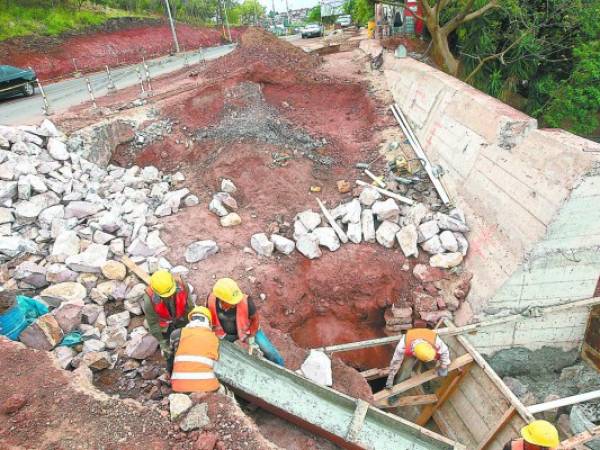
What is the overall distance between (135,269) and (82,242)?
115cm

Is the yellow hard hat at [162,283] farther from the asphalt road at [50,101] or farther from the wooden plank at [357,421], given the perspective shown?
the asphalt road at [50,101]

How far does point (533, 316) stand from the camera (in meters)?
6.40

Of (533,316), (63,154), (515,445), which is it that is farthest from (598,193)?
(63,154)

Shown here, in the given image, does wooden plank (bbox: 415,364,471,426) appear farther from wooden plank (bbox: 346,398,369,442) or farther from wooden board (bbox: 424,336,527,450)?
wooden plank (bbox: 346,398,369,442)

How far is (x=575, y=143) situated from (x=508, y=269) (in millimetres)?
2099

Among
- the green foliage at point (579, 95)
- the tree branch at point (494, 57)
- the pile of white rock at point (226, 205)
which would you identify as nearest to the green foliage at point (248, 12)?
the tree branch at point (494, 57)

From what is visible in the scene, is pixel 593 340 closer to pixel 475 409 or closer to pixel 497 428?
pixel 475 409

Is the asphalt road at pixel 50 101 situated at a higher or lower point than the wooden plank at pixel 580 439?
higher

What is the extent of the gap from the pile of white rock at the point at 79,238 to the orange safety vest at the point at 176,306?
16.0 inches

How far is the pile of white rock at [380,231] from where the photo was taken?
7145mm

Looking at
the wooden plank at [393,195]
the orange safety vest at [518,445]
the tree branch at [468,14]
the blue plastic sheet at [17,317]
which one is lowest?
the orange safety vest at [518,445]

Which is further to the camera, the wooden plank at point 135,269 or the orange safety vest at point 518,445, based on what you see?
the wooden plank at point 135,269

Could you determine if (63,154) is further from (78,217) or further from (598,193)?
(598,193)

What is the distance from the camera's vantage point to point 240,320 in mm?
4406
